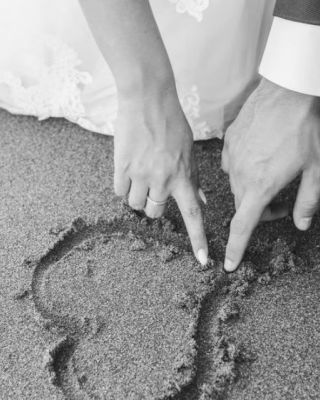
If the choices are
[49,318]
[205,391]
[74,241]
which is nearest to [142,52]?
[74,241]

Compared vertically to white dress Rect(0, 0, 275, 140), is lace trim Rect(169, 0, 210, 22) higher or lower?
higher

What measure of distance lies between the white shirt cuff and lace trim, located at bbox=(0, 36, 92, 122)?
0.68 meters

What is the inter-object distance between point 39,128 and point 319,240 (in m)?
0.96

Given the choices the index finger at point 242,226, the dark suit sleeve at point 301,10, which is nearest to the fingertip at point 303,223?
the index finger at point 242,226

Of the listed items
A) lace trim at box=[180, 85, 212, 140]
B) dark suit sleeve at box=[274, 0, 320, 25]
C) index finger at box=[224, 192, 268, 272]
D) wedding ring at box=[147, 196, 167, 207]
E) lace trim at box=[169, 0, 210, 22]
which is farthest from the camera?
lace trim at box=[180, 85, 212, 140]

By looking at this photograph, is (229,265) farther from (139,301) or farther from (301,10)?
(301,10)

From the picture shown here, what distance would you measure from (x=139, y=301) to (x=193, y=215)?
0.25m

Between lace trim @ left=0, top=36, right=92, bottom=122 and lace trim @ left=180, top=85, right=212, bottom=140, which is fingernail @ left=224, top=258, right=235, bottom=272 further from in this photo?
lace trim @ left=0, top=36, right=92, bottom=122

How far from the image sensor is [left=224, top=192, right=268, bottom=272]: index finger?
58.1 inches

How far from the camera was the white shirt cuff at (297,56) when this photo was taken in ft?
4.61

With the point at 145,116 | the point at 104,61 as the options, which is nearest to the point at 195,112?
the point at 104,61

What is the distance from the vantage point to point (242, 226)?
150 centimetres

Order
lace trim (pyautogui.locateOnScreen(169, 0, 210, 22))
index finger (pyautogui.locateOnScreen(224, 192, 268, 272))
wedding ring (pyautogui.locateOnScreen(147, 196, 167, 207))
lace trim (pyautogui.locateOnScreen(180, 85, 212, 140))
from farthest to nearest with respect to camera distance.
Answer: lace trim (pyautogui.locateOnScreen(180, 85, 212, 140)), lace trim (pyautogui.locateOnScreen(169, 0, 210, 22)), wedding ring (pyautogui.locateOnScreen(147, 196, 167, 207)), index finger (pyautogui.locateOnScreen(224, 192, 268, 272))

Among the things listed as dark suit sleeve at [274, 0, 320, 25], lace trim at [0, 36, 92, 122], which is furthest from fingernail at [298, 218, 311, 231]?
lace trim at [0, 36, 92, 122]
